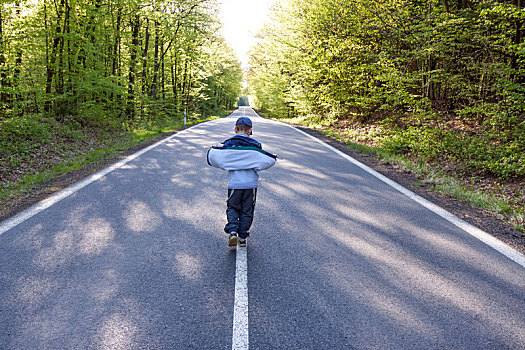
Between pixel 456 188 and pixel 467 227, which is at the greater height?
pixel 456 188

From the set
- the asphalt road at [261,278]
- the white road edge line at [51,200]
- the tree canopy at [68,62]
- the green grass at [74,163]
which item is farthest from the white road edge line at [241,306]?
the tree canopy at [68,62]

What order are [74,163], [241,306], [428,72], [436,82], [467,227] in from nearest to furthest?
[241,306], [467,227], [74,163], [428,72], [436,82]

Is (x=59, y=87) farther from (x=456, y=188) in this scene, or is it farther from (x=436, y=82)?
(x=436, y=82)

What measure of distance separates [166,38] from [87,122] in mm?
13749

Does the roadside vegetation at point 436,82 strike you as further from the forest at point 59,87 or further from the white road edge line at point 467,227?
the forest at point 59,87

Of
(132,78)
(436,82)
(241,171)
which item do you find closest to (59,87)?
(132,78)

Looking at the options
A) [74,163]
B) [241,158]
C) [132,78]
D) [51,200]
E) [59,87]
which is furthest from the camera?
[132,78]

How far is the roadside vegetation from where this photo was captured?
25.5 feet

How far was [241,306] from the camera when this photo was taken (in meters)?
2.77

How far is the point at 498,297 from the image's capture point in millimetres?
2990

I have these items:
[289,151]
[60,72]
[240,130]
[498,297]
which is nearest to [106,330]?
[240,130]

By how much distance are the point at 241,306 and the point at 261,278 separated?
51 cm

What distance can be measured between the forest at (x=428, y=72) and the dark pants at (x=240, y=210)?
668cm

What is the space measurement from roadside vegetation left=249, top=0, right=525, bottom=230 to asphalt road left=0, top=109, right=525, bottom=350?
2247 mm
